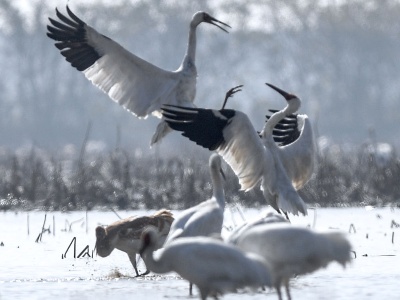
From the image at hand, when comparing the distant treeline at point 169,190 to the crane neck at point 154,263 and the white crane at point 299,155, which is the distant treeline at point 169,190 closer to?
the white crane at point 299,155

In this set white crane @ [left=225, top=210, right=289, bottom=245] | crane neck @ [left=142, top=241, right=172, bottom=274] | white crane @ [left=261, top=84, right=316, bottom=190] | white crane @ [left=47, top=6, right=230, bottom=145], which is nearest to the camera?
crane neck @ [left=142, top=241, right=172, bottom=274]

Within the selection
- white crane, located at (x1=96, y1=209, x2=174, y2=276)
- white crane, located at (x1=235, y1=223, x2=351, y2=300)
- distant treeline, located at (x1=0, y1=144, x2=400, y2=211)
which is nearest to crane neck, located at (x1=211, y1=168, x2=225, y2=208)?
white crane, located at (x1=96, y1=209, x2=174, y2=276)

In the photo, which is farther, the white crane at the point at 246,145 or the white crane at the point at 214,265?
the white crane at the point at 246,145

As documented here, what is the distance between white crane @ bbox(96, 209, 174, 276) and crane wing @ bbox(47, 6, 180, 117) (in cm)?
250

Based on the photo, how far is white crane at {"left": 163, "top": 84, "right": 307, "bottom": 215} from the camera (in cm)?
1023

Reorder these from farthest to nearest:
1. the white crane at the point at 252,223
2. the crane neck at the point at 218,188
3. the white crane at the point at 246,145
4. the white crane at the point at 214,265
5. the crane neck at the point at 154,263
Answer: the white crane at the point at 246,145, the crane neck at the point at 218,188, the white crane at the point at 252,223, the crane neck at the point at 154,263, the white crane at the point at 214,265

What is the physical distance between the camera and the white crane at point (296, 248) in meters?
7.56

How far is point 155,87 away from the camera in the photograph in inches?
497

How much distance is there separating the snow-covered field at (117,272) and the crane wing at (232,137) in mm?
942

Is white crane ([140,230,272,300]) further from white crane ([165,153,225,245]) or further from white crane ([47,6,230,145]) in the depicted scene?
white crane ([47,6,230,145])

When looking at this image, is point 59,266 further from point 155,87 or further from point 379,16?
point 379,16

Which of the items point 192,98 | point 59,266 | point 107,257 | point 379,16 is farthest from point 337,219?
point 379,16

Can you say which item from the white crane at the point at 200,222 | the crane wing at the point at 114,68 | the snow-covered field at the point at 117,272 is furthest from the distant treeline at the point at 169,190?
the white crane at the point at 200,222

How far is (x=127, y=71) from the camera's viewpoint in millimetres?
12742
